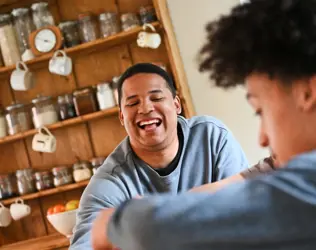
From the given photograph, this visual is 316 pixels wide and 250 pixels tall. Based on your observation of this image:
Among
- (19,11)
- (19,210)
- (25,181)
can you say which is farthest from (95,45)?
(19,210)

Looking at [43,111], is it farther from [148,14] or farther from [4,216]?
[148,14]

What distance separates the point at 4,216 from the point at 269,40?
250 cm

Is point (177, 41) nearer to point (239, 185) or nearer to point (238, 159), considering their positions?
point (238, 159)

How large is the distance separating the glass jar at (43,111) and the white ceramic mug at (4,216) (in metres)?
0.47

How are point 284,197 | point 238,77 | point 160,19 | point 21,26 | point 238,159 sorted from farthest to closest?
point 21,26 → point 160,19 → point 238,159 → point 238,77 → point 284,197

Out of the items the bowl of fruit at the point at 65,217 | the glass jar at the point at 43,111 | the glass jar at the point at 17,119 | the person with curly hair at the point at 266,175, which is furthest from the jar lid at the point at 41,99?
the person with curly hair at the point at 266,175

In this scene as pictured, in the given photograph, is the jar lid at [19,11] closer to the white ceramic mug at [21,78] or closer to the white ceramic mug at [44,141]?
the white ceramic mug at [21,78]

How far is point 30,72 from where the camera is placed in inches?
112

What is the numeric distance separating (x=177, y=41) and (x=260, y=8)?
6.90 feet

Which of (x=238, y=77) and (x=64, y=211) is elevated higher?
(x=238, y=77)

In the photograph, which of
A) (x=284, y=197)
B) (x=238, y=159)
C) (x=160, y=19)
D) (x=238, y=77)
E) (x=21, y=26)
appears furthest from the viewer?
(x=21, y=26)

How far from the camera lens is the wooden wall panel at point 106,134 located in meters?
2.89

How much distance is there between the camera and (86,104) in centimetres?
277

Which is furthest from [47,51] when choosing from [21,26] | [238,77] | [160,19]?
[238,77]
